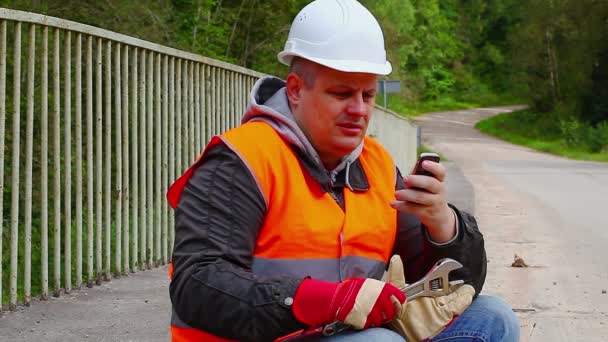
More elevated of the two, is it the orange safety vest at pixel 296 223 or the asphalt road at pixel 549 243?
the orange safety vest at pixel 296 223

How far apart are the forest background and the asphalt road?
14.0 feet

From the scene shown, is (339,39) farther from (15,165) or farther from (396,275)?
(15,165)

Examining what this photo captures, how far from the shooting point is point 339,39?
11.0 feet

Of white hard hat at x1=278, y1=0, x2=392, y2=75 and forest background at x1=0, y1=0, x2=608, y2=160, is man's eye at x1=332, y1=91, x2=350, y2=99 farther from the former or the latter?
forest background at x1=0, y1=0, x2=608, y2=160

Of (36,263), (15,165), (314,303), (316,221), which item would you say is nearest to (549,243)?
(36,263)

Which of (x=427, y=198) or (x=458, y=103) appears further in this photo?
(x=458, y=103)

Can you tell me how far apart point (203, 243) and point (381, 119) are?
570 inches

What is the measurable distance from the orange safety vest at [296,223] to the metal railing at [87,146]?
3033 mm

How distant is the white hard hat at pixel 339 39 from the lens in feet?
10.9

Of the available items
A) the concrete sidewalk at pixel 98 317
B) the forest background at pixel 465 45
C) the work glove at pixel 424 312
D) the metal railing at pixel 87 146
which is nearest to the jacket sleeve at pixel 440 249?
the work glove at pixel 424 312

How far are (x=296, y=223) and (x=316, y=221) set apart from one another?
0.07 metres

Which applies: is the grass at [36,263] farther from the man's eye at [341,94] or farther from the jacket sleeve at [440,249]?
the man's eye at [341,94]

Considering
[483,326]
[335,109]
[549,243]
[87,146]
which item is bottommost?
[549,243]

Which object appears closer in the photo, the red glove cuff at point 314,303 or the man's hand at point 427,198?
the red glove cuff at point 314,303
